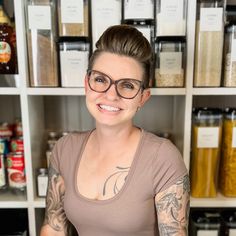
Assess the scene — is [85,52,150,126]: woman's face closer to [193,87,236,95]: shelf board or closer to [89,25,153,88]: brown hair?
[89,25,153,88]: brown hair

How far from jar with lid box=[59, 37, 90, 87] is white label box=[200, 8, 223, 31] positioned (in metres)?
0.41

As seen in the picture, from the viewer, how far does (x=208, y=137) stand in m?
1.14

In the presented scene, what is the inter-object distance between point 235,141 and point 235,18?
1.52 ft

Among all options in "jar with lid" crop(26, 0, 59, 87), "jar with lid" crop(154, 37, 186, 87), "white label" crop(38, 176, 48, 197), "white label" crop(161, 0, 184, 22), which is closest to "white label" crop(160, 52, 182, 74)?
"jar with lid" crop(154, 37, 186, 87)

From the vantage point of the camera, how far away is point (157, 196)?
0.89m

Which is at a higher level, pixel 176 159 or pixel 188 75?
pixel 188 75

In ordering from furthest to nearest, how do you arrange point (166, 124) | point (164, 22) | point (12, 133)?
point (166, 124), point (12, 133), point (164, 22)

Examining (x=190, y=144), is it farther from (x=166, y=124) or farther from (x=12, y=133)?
(x=12, y=133)

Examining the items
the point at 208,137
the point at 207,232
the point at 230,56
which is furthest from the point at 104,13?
the point at 207,232

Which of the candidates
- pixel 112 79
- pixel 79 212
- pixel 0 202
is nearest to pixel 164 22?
pixel 112 79

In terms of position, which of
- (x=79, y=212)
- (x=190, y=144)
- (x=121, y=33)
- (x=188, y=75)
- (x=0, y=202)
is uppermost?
(x=121, y=33)

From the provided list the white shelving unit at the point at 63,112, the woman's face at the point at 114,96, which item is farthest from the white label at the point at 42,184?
the woman's face at the point at 114,96

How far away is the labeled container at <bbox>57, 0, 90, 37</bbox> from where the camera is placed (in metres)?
1.04

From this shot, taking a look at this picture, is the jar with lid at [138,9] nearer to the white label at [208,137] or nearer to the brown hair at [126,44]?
the brown hair at [126,44]
